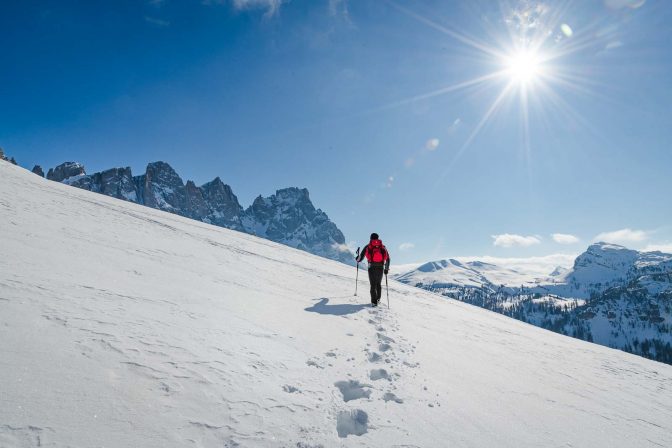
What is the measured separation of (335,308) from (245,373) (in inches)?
233

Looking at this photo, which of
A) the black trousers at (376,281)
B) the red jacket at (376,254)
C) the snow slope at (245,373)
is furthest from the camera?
the red jacket at (376,254)

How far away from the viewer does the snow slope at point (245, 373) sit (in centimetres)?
337

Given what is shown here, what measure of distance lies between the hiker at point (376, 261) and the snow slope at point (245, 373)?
224 centimetres

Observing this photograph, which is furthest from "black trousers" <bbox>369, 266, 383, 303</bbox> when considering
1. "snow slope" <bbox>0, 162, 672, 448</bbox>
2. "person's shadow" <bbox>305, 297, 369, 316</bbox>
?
"snow slope" <bbox>0, 162, 672, 448</bbox>

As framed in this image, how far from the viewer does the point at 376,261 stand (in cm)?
1337

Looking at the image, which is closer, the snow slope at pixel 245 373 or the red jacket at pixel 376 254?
the snow slope at pixel 245 373

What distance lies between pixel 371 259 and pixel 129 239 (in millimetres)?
9135

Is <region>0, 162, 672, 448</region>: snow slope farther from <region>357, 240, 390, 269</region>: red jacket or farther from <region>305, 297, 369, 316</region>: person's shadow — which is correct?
<region>357, 240, 390, 269</region>: red jacket

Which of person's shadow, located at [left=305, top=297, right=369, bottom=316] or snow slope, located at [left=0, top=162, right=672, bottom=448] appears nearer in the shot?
snow slope, located at [left=0, top=162, right=672, bottom=448]

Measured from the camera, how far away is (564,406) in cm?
606

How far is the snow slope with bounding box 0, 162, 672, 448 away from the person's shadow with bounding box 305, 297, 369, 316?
12cm

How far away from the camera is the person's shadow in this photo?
9656 mm

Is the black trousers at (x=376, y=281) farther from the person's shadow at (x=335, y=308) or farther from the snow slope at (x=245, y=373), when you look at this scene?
the snow slope at (x=245, y=373)

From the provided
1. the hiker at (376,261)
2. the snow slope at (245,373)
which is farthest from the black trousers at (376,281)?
the snow slope at (245,373)
